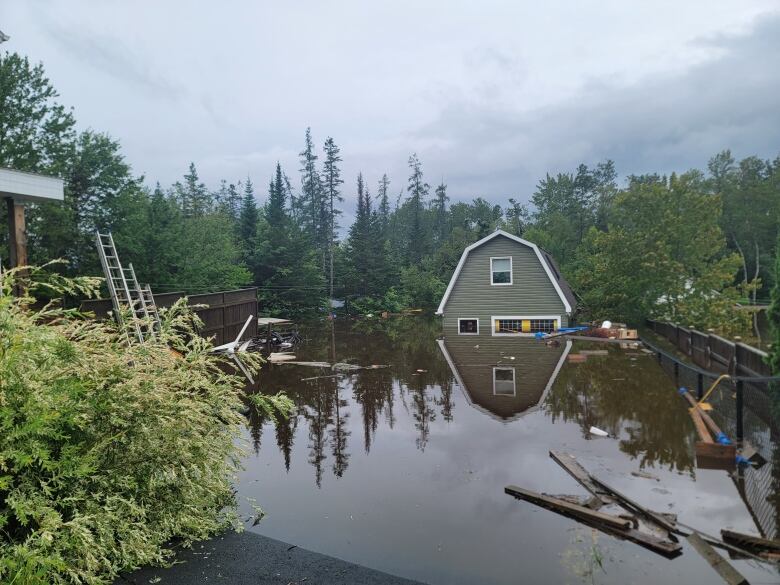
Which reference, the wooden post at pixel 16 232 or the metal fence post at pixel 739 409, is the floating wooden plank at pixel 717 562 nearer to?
the metal fence post at pixel 739 409

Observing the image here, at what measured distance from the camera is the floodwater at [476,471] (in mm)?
5887

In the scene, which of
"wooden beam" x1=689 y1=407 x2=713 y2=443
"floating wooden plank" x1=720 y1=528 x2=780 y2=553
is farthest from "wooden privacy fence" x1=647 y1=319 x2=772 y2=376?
"floating wooden plank" x1=720 y1=528 x2=780 y2=553

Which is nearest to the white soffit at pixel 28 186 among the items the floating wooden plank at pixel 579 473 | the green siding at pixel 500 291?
the floating wooden plank at pixel 579 473

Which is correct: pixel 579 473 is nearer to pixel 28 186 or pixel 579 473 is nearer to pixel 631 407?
pixel 631 407

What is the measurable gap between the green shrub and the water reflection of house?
8.13 metres

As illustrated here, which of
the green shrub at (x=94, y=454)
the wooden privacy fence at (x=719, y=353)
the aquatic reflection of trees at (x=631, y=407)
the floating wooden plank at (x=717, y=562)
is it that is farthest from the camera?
the wooden privacy fence at (x=719, y=353)

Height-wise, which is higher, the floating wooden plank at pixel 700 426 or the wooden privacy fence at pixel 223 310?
the wooden privacy fence at pixel 223 310

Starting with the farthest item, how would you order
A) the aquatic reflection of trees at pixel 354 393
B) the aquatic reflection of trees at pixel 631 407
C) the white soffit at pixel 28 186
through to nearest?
the aquatic reflection of trees at pixel 354 393, the white soffit at pixel 28 186, the aquatic reflection of trees at pixel 631 407

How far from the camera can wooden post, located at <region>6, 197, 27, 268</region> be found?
1058cm

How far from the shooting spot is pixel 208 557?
5.63 meters

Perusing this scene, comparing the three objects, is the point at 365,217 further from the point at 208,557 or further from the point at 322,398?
the point at 208,557

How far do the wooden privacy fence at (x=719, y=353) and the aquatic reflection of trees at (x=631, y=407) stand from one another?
1.70 m

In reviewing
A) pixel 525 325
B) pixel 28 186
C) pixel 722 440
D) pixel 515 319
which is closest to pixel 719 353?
pixel 722 440

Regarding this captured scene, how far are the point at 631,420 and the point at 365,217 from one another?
40.8 meters
